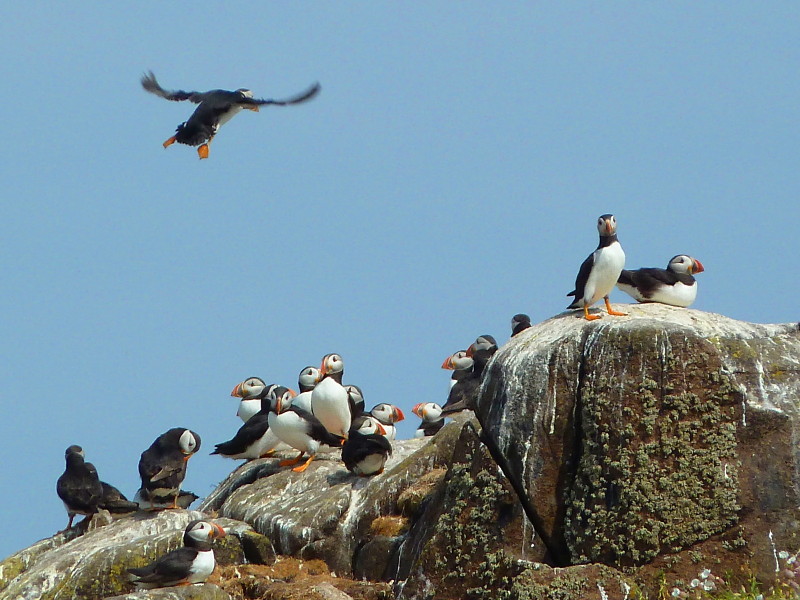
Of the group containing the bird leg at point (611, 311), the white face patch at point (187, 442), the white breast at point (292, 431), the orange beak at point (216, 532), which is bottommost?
the orange beak at point (216, 532)

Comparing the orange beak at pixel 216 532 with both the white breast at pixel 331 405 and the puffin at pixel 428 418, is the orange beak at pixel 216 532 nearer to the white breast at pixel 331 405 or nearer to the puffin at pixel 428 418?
the white breast at pixel 331 405

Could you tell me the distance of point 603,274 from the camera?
438 inches

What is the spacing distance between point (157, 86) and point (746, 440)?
27.8 feet

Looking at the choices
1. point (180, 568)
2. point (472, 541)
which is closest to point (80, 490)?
point (180, 568)

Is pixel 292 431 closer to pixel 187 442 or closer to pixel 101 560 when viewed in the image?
pixel 187 442

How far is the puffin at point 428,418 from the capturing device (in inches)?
676

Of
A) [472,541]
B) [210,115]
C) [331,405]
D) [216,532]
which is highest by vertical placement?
[210,115]

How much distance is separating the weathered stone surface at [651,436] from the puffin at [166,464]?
13.3ft

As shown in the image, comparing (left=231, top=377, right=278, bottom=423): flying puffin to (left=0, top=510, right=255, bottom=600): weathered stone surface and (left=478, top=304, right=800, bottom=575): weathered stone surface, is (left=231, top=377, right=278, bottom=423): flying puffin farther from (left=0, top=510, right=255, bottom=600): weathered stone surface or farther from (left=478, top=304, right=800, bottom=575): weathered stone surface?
(left=478, top=304, right=800, bottom=575): weathered stone surface

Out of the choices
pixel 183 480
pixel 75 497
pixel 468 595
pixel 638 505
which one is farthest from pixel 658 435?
pixel 75 497

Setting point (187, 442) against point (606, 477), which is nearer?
point (606, 477)

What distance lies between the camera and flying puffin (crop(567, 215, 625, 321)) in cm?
1111

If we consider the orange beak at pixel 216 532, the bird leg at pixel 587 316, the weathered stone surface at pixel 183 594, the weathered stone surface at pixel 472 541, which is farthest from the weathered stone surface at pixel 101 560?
the bird leg at pixel 587 316

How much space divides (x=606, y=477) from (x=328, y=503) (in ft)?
11.6
